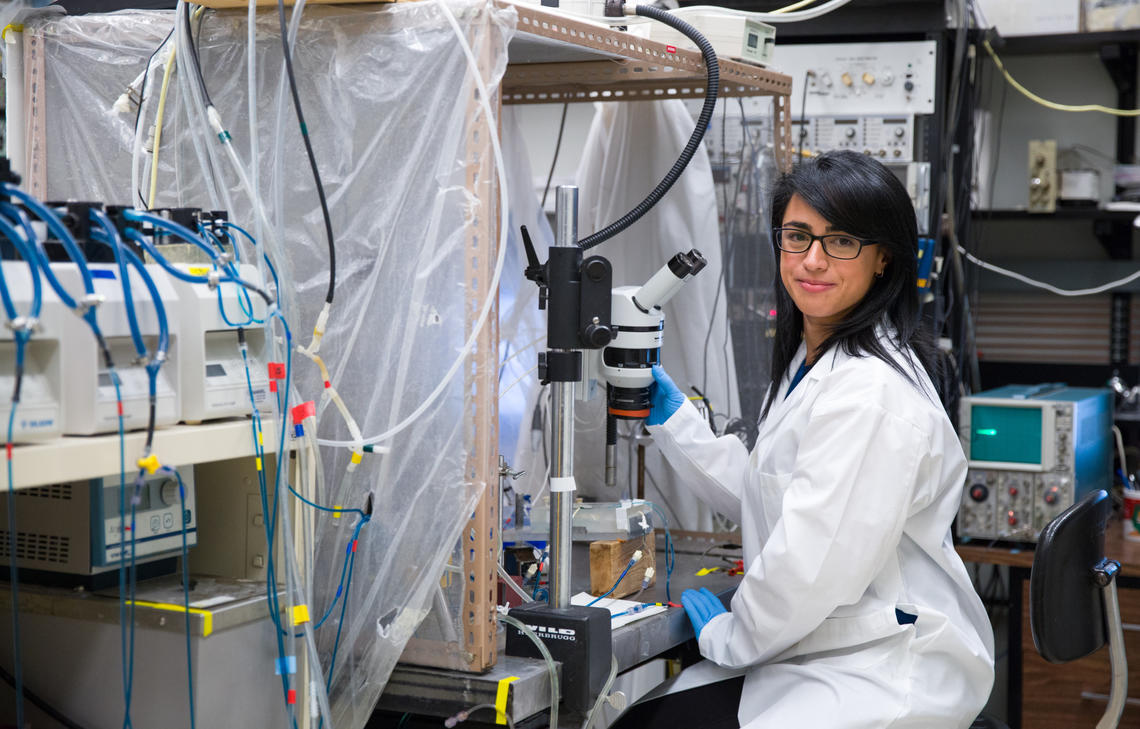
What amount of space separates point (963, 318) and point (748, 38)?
155cm

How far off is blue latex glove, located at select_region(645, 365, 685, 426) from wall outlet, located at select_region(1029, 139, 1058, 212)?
6.10 feet

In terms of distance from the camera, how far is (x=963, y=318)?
3529 mm

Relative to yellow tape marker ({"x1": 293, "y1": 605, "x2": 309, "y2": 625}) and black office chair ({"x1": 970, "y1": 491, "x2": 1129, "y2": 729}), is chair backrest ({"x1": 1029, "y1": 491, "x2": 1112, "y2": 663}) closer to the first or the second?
black office chair ({"x1": 970, "y1": 491, "x2": 1129, "y2": 729})

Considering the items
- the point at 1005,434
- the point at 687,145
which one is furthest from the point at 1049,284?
the point at 687,145

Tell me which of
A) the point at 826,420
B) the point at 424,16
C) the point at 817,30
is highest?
the point at 817,30

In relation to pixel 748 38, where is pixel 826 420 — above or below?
below

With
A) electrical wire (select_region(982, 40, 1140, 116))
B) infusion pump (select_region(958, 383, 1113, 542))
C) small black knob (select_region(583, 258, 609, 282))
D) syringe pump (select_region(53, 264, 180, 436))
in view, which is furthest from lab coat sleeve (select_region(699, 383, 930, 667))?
electrical wire (select_region(982, 40, 1140, 116))

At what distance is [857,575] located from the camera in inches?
69.3

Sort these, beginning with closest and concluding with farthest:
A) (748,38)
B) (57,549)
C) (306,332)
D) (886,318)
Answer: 1. (57,549)
2. (306,332)
3. (886,318)
4. (748,38)

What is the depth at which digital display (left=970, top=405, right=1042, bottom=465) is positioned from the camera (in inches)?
119

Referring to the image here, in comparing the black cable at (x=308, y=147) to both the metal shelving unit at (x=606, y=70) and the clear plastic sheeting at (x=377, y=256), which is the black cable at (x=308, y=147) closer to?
the clear plastic sheeting at (x=377, y=256)

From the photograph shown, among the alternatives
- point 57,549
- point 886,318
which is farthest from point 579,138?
point 57,549

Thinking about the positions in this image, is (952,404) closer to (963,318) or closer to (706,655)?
(963,318)

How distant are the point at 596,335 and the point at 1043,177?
7.54 ft
